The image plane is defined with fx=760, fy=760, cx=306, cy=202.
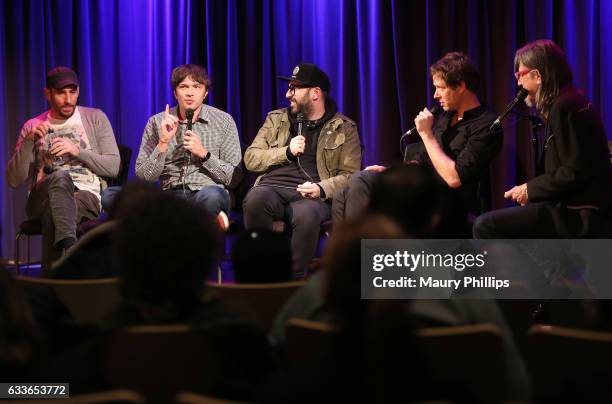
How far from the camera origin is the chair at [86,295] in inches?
87.2

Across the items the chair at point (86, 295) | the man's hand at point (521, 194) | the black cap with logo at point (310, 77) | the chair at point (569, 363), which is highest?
the black cap with logo at point (310, 77)

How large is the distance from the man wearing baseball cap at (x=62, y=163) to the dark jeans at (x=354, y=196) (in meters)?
1.44

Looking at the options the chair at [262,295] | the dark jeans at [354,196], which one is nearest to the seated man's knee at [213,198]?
the dark jeans at [354,196]

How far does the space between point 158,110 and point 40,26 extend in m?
1.09

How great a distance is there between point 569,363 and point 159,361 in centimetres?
86

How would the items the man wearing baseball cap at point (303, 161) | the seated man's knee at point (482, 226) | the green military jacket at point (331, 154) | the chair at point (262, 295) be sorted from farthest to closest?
the green military jacket at point (331, 154), the man wearing baseball cap at point (303, 161), the seated man's knee at point (482, 226), the chair at point (262, 295)

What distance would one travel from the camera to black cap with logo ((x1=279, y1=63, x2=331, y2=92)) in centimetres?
464

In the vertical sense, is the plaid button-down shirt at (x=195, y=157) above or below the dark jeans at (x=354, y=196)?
above

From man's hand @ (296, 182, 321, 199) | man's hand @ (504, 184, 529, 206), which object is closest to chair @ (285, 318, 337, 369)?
man's hand @ (504, 184, 529, 206)

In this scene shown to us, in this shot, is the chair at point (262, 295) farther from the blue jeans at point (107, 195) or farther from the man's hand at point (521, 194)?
the blue jeans at point (107, 195)

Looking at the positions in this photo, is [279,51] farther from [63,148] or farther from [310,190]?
[63,148]

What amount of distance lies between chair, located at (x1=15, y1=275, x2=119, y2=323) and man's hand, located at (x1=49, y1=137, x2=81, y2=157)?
236 centimetres

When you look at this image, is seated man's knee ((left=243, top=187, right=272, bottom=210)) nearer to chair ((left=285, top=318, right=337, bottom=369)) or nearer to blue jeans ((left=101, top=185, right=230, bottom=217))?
blue jeans ((left=101, top=185, right=230, bottom=217))

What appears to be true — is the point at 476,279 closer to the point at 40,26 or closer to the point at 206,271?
the point at 206,271
